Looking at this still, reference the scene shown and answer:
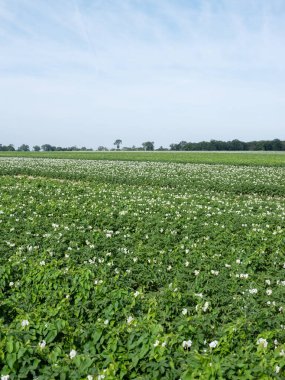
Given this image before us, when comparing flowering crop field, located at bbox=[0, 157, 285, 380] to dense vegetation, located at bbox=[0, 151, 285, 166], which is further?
dense vegetation, located at bbox=[0, 151, 285, 166]

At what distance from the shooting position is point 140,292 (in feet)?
20.5

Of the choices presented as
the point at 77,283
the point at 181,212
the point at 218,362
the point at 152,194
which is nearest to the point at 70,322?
the point at 77,283

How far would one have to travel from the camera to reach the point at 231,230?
1121 centimetres

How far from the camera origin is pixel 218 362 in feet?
12.5

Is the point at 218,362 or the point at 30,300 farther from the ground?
the point at 218,362

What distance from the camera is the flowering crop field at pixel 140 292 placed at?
410 centimetres

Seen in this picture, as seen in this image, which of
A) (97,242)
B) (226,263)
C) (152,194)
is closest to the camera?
(226,263)

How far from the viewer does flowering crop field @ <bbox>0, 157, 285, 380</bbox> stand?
13.4 ft

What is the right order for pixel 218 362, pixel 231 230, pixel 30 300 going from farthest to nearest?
pixel 231 230 < pixel 30 300 < pixel 218 362

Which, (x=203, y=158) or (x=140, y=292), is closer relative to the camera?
(x=140, y=292)

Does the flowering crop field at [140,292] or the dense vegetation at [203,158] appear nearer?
the flowering crop field at [140,292]

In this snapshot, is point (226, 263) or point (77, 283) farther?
point (226, 263)

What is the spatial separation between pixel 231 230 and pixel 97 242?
12.5 ft

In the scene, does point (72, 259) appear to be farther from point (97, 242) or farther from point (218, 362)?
point (218, 362)
